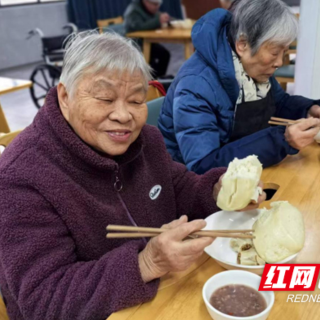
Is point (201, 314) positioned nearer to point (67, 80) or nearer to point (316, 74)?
point (67, 80)

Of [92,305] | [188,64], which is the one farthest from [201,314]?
[188,64]

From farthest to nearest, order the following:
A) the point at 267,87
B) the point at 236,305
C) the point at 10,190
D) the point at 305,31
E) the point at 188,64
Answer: the point at 305,31 < the point at 267,87 < the point at 188,64 < the point at 10,190 < the point at 236,305

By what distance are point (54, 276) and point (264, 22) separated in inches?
48.5

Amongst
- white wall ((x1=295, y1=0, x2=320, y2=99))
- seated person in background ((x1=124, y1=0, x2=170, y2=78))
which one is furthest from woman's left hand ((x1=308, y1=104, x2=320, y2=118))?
seated person in background ((x1=124, y1=0, x2=170, y2=78))

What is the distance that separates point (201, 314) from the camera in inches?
31.6

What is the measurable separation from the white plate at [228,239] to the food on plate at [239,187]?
54 mm

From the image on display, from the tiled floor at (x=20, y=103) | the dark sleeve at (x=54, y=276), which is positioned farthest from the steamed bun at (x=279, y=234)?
the tiled floor at (x=20, y=103)

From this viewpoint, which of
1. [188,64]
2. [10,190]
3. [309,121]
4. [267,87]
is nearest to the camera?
[10,190]

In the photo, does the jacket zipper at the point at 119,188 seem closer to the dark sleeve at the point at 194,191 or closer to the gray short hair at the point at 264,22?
the dark sleeve at the point at 194,191

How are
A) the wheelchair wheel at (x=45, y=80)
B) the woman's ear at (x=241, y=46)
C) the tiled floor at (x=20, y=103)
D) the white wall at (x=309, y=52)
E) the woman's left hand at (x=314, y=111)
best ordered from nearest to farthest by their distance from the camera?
the woman's ear at (x=241, y=46), the woman's left hand at (x=314, y=111), the white wall at (x=309, y=52), the tiled floor at (x=20, y=103), the wheelchair wheel at (x=45, y=80)

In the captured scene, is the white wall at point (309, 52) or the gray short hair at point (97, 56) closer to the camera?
the gray short hair at point (97, 56)

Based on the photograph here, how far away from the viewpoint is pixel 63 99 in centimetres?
101

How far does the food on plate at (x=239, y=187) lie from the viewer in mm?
1037

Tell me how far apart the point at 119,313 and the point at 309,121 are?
3.68 ft
